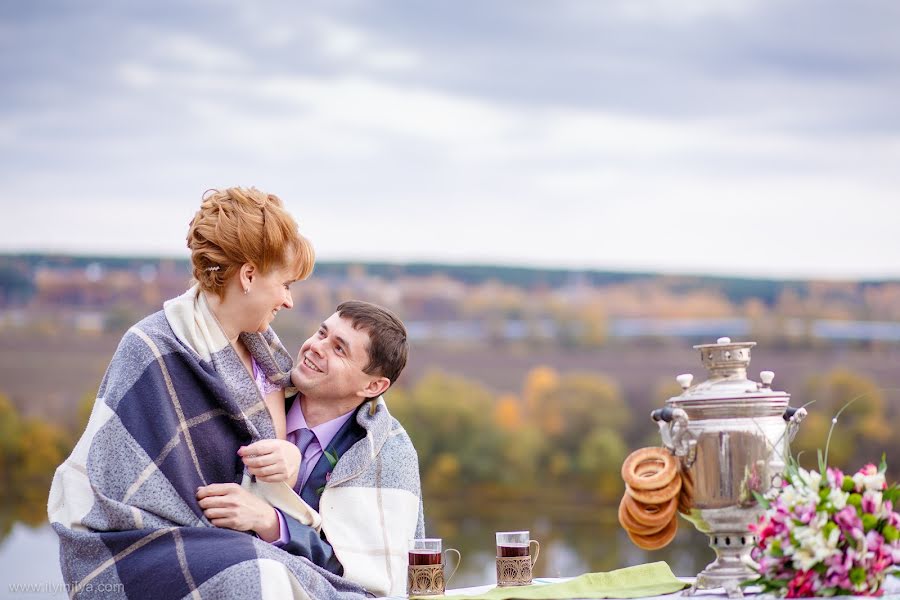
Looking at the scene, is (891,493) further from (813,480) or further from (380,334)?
(380,334)

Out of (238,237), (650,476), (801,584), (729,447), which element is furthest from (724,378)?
(238,237)

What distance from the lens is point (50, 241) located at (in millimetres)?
16828

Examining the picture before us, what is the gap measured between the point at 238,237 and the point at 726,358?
45.3 inches

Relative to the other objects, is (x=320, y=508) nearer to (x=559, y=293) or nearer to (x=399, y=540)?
(x=399, y=540)

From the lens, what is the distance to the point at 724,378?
97.0 inches

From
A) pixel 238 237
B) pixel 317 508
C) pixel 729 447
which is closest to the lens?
pixel 729 447

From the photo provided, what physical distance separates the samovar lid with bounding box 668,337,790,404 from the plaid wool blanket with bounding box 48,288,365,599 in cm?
89

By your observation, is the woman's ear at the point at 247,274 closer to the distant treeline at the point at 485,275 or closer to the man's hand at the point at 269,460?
the man's hand at the point at 269,460

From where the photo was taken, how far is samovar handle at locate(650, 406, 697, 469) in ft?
7.89

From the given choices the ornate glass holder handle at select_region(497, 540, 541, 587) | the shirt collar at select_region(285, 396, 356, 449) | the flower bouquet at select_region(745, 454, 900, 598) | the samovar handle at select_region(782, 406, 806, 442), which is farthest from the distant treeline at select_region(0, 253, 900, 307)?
the flower bouquet at select_region(745, 454, 900, 598)

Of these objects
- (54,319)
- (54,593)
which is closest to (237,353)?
(54,593)

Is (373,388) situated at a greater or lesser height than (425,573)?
greater

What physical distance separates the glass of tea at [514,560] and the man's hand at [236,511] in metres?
0.53

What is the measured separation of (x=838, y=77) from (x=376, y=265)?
25.5ft
